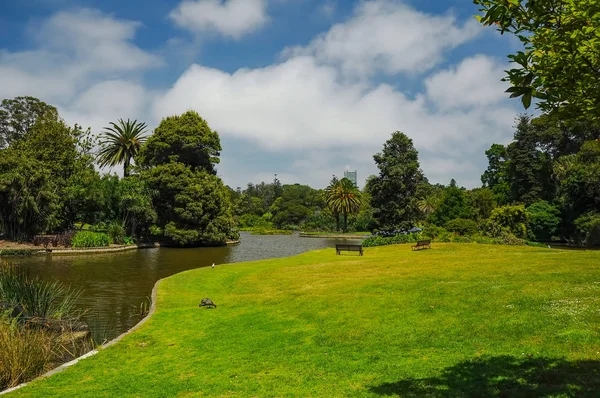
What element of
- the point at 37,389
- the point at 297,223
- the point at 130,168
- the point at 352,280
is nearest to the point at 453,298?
the point at 352,280

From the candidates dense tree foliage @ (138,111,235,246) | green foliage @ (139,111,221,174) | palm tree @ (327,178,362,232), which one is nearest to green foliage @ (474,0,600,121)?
dense tree foliage @ (138,111,235,246)

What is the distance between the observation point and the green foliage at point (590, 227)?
44406mm

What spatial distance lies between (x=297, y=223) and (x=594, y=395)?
4551 inches

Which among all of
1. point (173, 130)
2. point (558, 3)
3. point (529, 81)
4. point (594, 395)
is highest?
point (173, 130)

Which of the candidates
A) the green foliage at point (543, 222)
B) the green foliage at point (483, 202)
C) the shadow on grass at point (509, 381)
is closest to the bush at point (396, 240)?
the green foliage at point (543, 222)

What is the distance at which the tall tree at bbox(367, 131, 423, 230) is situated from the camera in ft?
155

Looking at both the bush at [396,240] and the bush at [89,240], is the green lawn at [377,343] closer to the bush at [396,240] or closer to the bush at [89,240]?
the bush at [396,240]

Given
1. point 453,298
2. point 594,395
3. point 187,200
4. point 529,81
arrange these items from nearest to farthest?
point 529,81 → point 594,395 → point 453,298 → point 187,200

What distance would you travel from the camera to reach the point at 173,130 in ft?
187

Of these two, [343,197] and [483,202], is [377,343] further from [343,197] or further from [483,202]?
[343,197]

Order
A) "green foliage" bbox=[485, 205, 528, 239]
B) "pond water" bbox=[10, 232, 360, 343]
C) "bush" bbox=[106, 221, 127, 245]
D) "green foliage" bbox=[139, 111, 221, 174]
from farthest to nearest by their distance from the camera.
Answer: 1. "green foliage" bbox=[139, 111, 221, 174]
2. "green foliage" bbox=[485, 205, 528, 239]
3. "bush" bbox=[106, 221, 127, 245]
4. "pond water" bbox=[10, 232, 360, 343]

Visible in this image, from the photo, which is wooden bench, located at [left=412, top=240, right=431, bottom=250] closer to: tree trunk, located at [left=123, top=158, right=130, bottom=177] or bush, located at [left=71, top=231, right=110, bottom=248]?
→ bush, located at [left=71, top=231, right=110, bottom=248]

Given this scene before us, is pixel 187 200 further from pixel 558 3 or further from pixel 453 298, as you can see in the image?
pixel 558 3

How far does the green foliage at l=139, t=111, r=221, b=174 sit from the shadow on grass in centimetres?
5298
